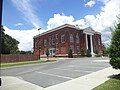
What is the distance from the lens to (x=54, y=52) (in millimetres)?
54844

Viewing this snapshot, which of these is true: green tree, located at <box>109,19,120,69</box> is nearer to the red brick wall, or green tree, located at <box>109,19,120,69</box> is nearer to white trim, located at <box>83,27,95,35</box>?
the red brick wall

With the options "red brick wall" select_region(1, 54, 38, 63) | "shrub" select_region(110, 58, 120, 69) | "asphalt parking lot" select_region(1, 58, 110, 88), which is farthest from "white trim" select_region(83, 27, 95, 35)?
"shrub" select_region(110, 58, 120, 69)

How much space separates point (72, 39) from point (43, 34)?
13.0m

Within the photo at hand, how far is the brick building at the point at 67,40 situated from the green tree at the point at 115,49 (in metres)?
38.7

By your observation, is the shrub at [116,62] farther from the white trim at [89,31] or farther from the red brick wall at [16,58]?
the white trim at [89,31]

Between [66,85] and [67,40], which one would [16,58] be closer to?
[67,40]

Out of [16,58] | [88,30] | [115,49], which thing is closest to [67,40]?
[88,30]

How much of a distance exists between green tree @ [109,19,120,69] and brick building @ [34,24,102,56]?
38.7 m

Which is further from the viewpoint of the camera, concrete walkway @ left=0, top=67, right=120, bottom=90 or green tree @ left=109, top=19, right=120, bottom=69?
green tree @ left=109, top=19, right=120, bottom=69

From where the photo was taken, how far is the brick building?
166 ft

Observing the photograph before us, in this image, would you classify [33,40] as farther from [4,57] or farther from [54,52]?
[4,57]

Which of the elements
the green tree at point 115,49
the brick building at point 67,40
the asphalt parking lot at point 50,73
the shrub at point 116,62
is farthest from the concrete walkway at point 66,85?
the brick building at point 67,40

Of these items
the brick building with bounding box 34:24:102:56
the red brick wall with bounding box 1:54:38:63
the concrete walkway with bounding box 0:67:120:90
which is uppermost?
the brick building with bounding box 34:24:102:56

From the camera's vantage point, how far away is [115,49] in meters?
10.6
